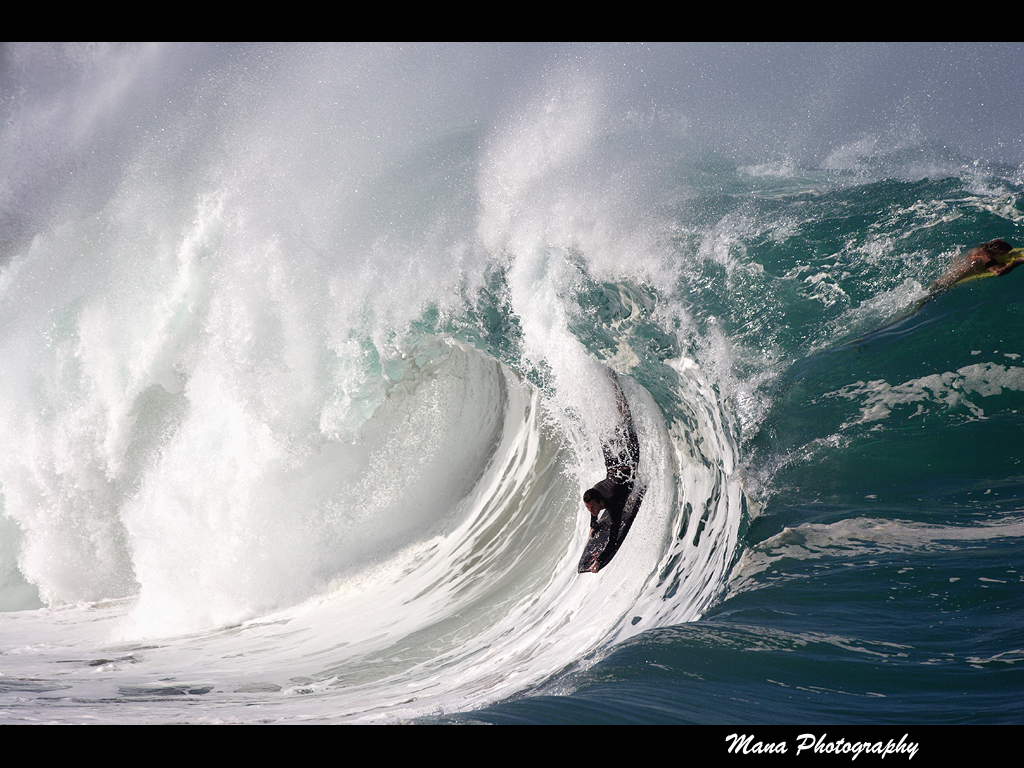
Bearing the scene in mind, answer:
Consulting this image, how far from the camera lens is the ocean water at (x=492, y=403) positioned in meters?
3.78

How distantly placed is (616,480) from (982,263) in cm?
347

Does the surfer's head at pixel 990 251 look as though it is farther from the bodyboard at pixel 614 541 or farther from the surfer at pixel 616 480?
the bodyboard at pixel 614 541

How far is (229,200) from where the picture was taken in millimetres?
6082

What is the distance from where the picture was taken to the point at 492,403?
6.75 m

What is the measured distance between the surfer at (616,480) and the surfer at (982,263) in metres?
2.65

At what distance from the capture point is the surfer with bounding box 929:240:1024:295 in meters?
4.73

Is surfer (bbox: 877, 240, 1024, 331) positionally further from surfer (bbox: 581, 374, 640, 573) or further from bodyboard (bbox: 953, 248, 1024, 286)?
surfer (bbox: 581, 374, 640, 573)

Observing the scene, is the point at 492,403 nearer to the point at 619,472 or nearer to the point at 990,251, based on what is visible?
the point at 619,472

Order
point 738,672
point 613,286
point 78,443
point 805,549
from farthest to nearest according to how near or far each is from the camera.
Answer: point 78,443 → point 613,286 → point 805,549 → point 738,672

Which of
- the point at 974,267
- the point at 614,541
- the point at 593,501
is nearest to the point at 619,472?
the point at 593,501

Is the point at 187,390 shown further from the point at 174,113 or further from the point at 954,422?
the point at 954,422

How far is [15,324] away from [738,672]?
10069mm

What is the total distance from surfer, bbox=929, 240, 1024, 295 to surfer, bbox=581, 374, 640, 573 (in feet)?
8.70
